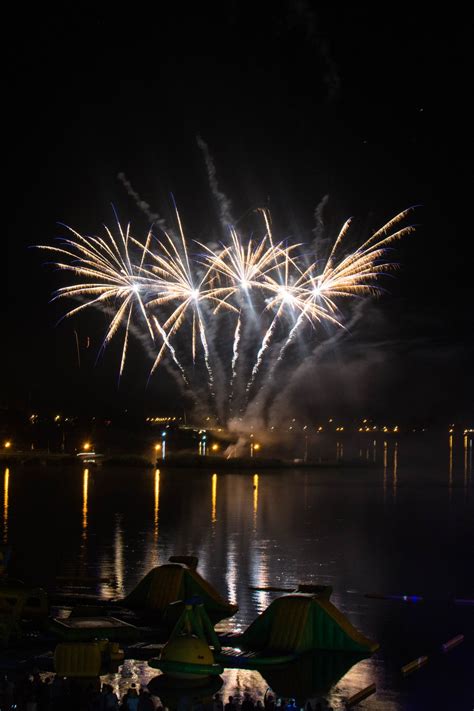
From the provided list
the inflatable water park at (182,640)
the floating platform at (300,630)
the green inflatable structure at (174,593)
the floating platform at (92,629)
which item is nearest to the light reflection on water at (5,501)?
the green inflatable structure at (174,593)

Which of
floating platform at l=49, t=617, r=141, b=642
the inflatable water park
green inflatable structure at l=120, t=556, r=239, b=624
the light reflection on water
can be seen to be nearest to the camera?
the inflatable water park

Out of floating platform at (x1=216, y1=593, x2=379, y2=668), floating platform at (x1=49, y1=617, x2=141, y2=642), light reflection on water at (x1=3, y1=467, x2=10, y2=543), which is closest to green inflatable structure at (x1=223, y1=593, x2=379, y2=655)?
floating platform at (x1=216, y1=593, x2=379, y2=668)

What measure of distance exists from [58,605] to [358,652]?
7535 millimetres

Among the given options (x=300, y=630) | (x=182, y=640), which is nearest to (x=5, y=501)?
(x=300, y=630)

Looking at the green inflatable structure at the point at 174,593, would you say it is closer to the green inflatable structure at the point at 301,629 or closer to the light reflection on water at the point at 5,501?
the green inflatable structure at the point at 301,629

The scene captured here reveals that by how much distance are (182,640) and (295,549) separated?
18.2 meters

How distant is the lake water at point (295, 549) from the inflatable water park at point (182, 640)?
0.41 metres

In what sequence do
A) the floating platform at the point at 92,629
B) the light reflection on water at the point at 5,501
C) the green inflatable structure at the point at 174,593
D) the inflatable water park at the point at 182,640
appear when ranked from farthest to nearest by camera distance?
the light reflection on water at the point at 5,501
the green inflatable structure at the point at 174,593
the floating platform at the point at 92,629
the inflatable water park at the point at 182,640

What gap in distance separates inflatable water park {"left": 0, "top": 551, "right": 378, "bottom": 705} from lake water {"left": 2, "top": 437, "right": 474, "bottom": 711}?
0.41 meters

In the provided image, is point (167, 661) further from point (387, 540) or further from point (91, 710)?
point (387, 540)

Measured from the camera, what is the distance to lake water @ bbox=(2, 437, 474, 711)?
16.7 meters

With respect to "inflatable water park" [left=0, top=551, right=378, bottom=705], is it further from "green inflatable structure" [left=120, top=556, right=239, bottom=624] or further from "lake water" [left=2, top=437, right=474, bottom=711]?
"lake water" [left=2, top=437, right=474, bottom=711]

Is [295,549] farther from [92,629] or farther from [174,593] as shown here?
[92,629]

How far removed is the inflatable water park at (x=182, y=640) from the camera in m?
14.8
